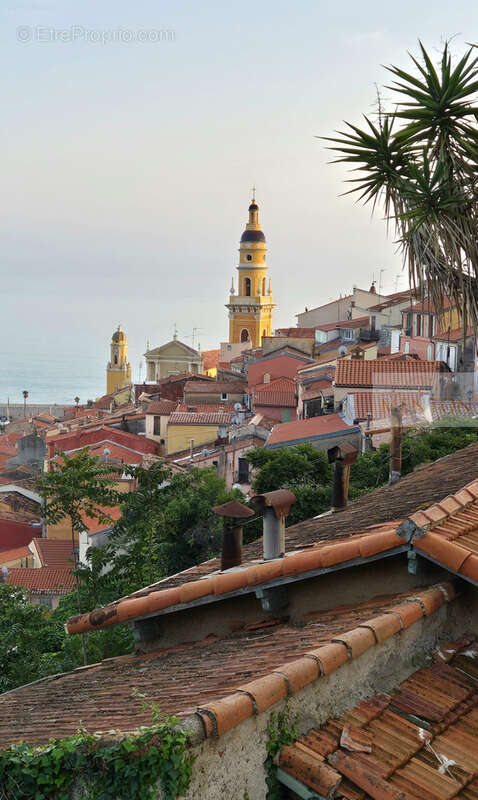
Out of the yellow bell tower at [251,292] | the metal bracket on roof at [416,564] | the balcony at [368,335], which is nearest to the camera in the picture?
the metal bracket on roof at [416,564]

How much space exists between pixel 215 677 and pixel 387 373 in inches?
1016

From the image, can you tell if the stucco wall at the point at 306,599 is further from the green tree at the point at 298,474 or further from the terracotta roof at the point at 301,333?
the terracotta roof at the point at 301,333

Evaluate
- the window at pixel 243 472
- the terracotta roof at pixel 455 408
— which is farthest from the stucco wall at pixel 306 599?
the window at pixel 243 472

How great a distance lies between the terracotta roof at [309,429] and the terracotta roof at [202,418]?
1174 centimetres

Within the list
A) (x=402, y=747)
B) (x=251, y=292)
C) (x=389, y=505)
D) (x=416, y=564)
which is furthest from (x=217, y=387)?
(x=402, y=747)

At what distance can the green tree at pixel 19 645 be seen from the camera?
14.3 metres

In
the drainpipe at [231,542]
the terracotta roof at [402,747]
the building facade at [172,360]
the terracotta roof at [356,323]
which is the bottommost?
the terracotta roof at [402,747]

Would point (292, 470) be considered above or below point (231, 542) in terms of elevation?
below

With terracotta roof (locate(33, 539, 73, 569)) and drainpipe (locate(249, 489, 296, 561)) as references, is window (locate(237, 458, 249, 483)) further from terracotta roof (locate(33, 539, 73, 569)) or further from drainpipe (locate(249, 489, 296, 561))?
drainpipe (locate(249, 489, 296, 561))

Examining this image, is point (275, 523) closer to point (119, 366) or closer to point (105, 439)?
point (105, 439)

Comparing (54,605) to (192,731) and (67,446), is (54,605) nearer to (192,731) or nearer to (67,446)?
(67,446)

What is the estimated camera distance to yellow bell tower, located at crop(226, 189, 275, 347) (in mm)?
92812

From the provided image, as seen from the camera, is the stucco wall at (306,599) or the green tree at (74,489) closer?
the stucco wall at (306,599)

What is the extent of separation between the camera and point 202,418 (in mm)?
46969
